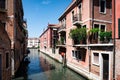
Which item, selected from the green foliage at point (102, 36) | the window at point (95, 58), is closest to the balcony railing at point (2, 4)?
the green foliage at point (102, 36)

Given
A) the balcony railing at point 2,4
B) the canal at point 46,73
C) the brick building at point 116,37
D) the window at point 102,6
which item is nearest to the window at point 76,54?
the canal at point 46,73

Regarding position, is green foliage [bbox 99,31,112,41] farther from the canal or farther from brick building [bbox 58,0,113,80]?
the canal

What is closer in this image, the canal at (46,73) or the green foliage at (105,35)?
the green foliage at (105,35)

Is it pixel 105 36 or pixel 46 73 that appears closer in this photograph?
pixel 105 36

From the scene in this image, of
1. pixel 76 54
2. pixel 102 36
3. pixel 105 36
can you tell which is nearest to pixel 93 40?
pixel 102 36

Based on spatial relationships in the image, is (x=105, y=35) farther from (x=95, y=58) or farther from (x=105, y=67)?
(x=105, y=67)

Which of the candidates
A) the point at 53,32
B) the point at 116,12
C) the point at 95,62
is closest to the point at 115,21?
the point at 116,12

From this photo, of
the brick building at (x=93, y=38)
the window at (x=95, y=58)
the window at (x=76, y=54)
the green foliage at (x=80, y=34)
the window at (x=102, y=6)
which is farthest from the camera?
the window at (x=76, y=54)

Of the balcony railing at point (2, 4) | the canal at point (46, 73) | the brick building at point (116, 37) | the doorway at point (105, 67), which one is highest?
the balcony railing at point (2, 4)

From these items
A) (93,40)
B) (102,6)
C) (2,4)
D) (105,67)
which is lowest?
(105,67)

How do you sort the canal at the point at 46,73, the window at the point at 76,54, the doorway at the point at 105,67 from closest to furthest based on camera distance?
1. the doorway at the point at 105,67
2. the canal at the point at 46,73
3. the window at the point at 76,54

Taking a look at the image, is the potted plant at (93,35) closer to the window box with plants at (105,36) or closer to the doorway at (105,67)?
the window box with plants at (105,36)

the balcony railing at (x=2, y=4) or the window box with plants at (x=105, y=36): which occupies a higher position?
the balcony railing at (x=2, y=4)

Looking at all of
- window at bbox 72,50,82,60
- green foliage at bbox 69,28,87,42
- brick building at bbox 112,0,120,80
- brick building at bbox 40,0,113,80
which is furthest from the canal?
brick building at bbox 112,0,120,80
